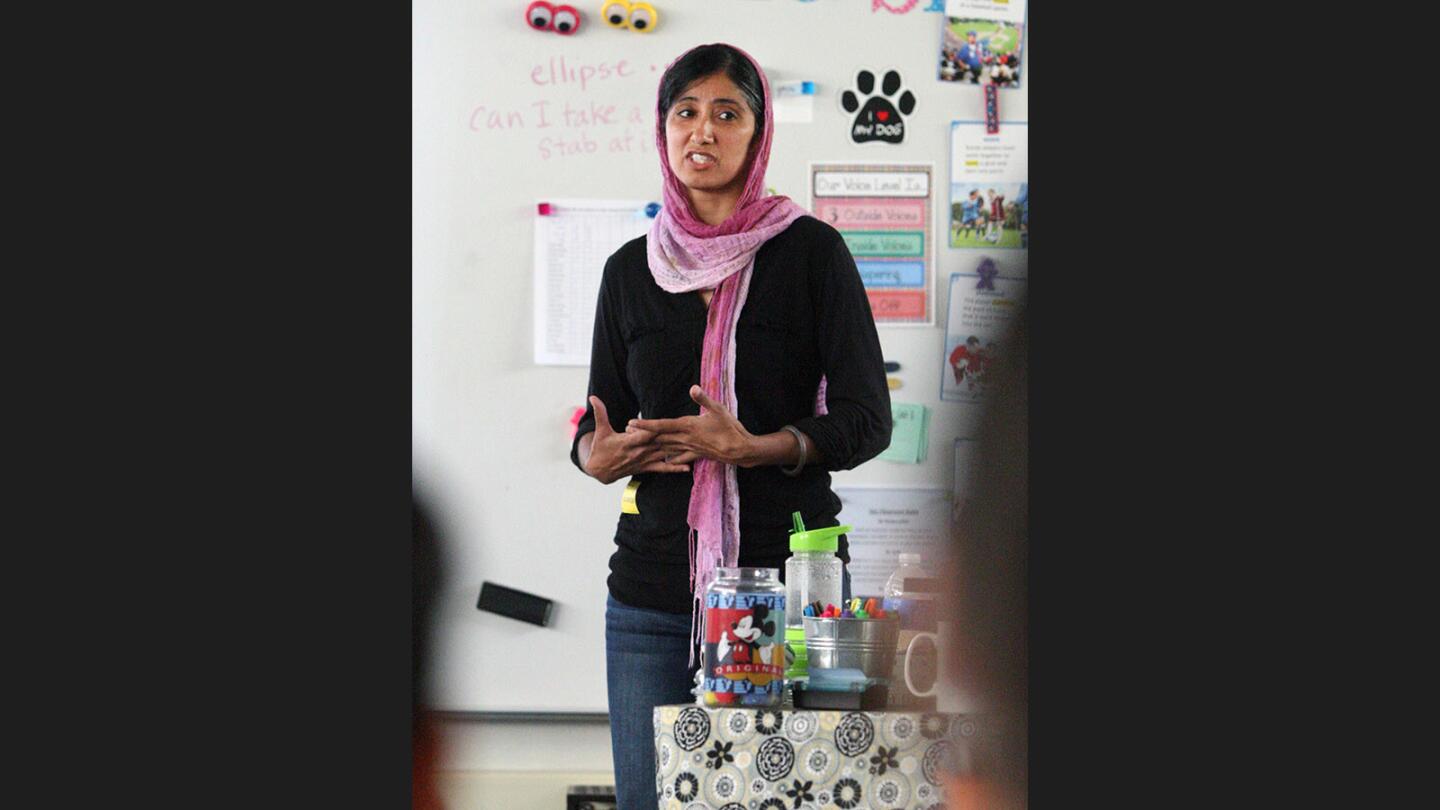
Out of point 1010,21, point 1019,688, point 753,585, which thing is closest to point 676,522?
point 753,585

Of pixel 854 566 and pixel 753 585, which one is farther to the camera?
pixel 854 566

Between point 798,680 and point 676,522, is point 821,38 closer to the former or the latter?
point 676,522

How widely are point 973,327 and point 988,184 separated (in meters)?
0.32

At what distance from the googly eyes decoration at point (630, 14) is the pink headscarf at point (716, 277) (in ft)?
4.03

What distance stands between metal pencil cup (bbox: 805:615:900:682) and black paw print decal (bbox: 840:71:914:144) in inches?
69.3

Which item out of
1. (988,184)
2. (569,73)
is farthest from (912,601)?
(569,73)

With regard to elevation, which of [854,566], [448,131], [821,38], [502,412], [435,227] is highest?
[821,38]

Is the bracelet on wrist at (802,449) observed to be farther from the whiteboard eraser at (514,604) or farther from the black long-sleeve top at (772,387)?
the whiteboard eraser at (514,604)

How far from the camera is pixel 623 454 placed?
1.78m

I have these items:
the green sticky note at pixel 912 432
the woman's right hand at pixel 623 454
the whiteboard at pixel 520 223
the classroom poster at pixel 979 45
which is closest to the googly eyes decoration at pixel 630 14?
the whiteboard at pixel 520 223

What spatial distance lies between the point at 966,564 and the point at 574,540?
0.88 m

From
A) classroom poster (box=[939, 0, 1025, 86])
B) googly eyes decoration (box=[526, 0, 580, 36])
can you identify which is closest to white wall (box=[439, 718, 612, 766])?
googly eyes decoration (box=[526, 0, 580, 36])

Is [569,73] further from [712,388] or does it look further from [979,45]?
[712,388]

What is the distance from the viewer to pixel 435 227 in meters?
3.09
